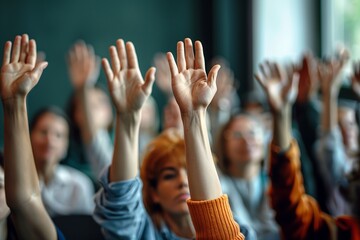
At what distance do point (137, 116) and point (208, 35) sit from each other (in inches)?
132

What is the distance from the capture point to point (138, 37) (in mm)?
4344

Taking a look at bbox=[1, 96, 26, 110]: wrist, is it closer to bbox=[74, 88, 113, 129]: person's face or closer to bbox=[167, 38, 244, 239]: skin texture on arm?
bbox=[167, 38, 244, 239]: skin texture on arm

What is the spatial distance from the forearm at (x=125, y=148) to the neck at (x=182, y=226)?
26 cm

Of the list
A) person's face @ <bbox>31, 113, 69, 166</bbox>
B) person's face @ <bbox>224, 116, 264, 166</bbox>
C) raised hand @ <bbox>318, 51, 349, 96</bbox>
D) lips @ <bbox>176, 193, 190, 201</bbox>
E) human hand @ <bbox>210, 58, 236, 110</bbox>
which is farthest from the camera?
human hand @ <bbox>210, 58, 236, 110</bbox>

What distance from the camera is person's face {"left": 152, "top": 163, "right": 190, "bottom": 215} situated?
143 cm

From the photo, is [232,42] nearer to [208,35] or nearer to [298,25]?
[208,35]

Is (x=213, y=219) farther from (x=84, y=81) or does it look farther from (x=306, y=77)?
(x=306, y=77)

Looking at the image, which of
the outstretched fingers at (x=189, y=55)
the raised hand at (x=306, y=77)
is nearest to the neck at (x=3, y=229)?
the outstretched fingers at (x=189, y=55)

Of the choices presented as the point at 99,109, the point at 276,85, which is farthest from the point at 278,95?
the point at 99,109

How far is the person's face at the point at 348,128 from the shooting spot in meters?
2.26

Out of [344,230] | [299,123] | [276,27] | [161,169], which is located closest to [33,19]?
[276,27]

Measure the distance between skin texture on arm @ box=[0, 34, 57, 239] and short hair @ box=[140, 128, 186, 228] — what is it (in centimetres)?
41

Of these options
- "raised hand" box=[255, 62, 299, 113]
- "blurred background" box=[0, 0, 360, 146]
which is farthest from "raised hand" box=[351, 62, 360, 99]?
"blurred background" box=[0, 0, 360, 146]

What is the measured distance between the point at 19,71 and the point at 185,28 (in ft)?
11.2
